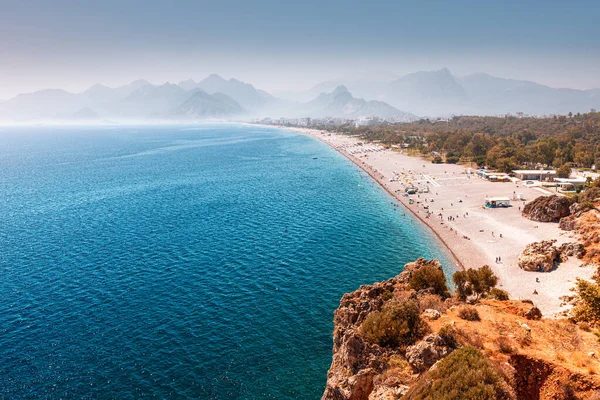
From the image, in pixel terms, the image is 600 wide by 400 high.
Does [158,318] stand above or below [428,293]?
below

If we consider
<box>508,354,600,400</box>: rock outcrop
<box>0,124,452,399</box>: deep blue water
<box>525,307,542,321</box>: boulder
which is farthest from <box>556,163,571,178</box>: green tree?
<box>508,354,600,400</box>: rock outcrop

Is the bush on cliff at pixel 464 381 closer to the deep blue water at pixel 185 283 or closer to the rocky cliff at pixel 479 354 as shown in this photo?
the rocky cliff at pixel 479 354

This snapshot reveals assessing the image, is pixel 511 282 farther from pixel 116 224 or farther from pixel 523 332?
pixel 116 224

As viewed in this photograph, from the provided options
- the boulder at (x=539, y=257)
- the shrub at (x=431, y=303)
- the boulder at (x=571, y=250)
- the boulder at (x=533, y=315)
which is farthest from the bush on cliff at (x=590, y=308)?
the boulder at (x=571, y=250)

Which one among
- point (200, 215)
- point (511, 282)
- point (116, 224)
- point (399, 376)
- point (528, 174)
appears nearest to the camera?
point (399, 376)

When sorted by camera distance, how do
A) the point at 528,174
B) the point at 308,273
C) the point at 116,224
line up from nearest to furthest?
the point at 308,273
the point at 116,224
the point at 528,174

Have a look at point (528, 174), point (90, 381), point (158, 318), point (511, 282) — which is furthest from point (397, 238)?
point (528, 174)

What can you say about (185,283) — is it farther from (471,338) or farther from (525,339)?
(525,339)
